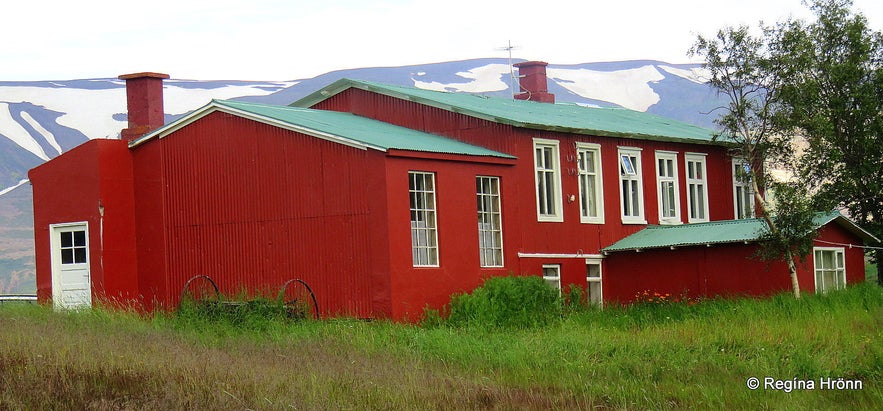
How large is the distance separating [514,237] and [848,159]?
10.3 meters

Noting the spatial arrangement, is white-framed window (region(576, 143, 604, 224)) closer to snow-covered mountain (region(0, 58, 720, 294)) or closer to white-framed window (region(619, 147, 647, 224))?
white-framed window (region(619, 147, 647, 224))

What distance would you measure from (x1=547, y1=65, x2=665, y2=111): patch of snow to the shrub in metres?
114

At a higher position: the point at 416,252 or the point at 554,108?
the point at 554,108

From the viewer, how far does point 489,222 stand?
24.6 m

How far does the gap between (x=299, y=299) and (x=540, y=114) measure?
27.4 ft

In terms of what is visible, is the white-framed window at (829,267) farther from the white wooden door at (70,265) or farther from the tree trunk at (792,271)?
the white wooden door at (70,265)

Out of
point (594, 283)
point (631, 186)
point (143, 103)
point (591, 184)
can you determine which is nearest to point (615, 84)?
point (631, 186)

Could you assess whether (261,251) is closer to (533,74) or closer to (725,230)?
(725,230)

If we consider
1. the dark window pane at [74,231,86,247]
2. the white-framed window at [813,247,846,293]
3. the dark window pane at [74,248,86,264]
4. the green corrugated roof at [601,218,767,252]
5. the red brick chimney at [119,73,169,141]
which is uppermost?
the red brick chimney at [119,73,169,141]

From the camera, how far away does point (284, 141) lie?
23219 mm

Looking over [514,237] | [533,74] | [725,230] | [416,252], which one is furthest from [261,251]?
[533,74]

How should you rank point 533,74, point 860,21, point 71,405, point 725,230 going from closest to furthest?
point 71,405 < point 725,230 < point 860,21 < point 533,74

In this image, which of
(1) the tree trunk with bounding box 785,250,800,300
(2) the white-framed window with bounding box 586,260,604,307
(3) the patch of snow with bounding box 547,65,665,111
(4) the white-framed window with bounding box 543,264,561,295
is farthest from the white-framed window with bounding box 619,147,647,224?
(3) the patch of snow with bounding box 547,65,665,111

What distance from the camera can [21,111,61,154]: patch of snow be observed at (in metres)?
118
